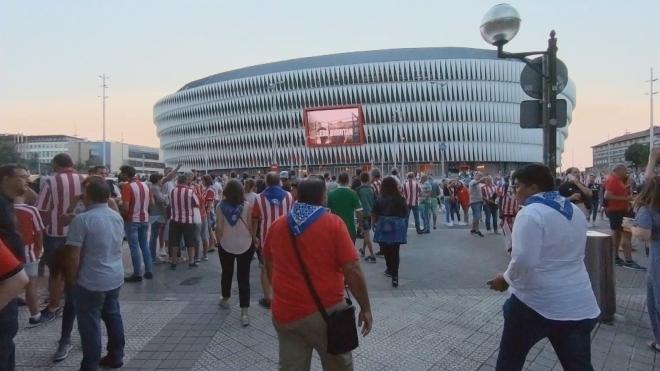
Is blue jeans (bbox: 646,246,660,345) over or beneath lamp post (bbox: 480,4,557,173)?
beneath

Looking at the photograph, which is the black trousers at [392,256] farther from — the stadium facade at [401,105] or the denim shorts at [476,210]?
the stadium facade at [401,105]

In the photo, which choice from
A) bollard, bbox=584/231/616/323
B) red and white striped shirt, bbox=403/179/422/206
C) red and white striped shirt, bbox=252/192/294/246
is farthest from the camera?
red and white striped shirt, bbox=403/179/422/206

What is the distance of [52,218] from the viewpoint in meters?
6.07

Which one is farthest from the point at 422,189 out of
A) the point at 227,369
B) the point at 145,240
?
the point at 227,369

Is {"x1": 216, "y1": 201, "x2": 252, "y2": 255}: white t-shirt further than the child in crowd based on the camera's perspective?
Yes

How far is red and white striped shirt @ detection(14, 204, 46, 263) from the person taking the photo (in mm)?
5336

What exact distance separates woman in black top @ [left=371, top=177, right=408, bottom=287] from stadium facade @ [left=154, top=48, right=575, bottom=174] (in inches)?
2653

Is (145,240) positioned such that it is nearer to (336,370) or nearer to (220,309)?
(220,309)

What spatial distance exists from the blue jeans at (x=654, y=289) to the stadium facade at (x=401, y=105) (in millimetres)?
70360

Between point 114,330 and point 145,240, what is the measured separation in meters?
3.96

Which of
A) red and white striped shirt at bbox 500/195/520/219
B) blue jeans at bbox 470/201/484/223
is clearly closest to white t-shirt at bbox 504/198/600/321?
red and white striped shirt at bbox 500/195/520/219

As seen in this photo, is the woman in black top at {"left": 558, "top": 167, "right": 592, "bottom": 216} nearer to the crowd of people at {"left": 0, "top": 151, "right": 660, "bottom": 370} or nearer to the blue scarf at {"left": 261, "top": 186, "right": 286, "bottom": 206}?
the crowd of people at {"left": 0, "top": 151, "right": 660, "bottom": 370}

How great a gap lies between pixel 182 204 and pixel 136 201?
92 centimetres

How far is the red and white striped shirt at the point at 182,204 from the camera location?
859 cm
